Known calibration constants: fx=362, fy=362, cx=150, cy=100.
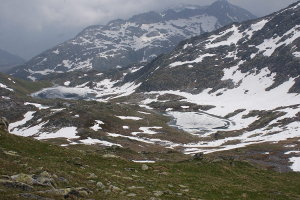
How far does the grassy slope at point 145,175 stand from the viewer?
1022 inches

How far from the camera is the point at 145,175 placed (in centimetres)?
3394

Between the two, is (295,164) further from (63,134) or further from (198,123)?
(198,123)

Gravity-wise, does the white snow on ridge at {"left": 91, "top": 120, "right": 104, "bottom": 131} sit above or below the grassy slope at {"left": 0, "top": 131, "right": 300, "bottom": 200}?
above

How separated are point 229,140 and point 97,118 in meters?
53.0

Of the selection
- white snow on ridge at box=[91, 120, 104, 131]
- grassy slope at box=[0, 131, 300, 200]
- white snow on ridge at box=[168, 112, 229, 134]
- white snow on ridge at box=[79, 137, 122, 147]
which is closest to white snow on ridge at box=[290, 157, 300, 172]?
grassy slope at box=[0, 131, 300, 200]

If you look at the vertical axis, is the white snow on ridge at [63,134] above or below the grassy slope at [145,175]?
above

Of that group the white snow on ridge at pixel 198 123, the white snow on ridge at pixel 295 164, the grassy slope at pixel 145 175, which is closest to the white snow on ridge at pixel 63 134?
the white snow on ridge at pixel 198 123

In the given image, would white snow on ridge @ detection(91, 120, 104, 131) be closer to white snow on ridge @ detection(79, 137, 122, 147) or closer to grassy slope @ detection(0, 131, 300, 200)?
white snow on ridge @ detection(79, 137, 122, 147)

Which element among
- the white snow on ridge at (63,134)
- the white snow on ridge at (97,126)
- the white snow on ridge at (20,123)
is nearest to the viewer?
the white snow on ridge at (63,134)

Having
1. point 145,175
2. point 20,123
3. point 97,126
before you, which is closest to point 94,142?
point 97,126

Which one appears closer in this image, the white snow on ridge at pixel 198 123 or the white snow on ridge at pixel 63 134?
the white snow on ridge at pixel 63 134

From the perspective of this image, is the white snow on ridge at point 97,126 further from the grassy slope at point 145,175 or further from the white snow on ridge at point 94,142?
the grassy slope at point 145,175

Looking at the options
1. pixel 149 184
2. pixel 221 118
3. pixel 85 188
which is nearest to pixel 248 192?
pixel 149 184

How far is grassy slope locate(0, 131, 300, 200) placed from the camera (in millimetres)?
25953
